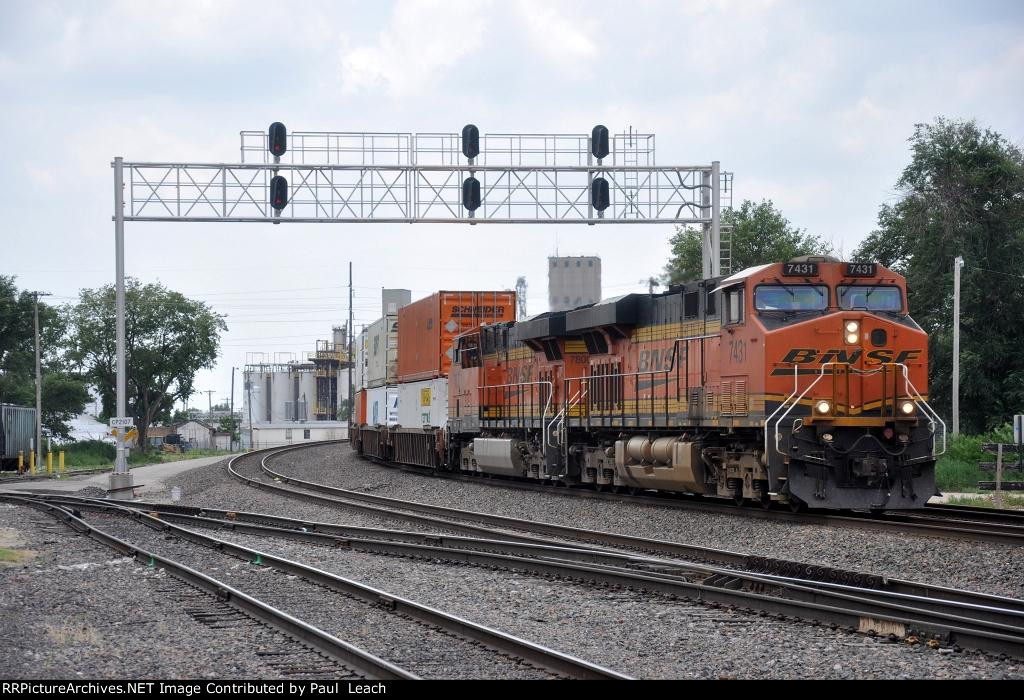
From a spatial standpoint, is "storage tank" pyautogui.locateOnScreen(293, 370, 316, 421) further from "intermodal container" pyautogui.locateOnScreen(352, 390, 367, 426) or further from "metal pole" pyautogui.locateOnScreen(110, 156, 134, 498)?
"metal pole" pyautogui.locateOnScreen(110, 156, 134, 498)

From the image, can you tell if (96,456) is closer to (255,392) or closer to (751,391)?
(255,392)

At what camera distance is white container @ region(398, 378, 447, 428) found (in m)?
28.6

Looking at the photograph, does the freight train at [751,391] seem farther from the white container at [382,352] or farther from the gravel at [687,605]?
the white container at [382,352]

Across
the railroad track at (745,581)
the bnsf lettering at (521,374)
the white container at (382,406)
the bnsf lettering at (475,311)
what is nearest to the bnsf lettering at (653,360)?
the railroad track at (745,581)

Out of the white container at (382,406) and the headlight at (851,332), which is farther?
the white container at (382,406)

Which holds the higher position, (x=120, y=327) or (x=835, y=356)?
(x=120, y=327)

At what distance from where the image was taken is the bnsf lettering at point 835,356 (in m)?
14.7

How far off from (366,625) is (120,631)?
6.39 feet

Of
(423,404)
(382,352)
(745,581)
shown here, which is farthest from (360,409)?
(745,581)

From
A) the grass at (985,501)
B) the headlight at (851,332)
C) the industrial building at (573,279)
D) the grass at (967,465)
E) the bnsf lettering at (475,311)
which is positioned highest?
the industrial building at (573,279)

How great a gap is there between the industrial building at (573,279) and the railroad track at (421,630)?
72.6 ft

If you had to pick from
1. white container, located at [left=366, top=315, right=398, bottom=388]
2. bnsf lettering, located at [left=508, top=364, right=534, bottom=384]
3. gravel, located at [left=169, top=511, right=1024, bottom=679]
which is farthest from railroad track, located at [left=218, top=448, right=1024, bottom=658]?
white container, located at [left=366, top=315, right=398, bottom=388]

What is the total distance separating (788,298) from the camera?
49.9 ft

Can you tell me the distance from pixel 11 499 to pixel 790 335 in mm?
17956
